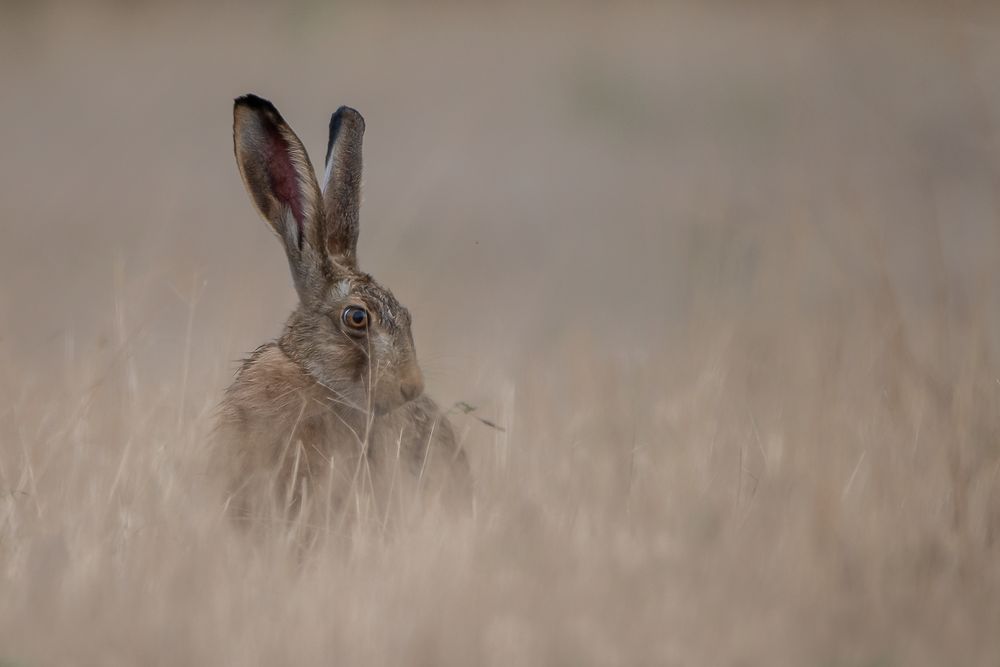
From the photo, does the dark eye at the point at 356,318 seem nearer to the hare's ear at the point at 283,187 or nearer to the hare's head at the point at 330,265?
the hare's head at the point at 330,265

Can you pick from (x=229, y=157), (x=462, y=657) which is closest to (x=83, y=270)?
(x=229, y=157)

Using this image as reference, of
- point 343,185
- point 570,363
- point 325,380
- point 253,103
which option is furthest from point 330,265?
point 570,363

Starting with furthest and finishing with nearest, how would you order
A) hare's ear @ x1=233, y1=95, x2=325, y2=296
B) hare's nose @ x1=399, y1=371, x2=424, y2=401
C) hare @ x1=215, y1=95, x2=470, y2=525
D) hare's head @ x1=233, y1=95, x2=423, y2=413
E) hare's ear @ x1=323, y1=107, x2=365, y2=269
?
hare's ear @ x1=323, y1=107, x2=365, y2=269, hare's ear @ x1=233, y1=95, x2=325, y2=296, hare's head @ x1=233, y1=95, x2=423, y2=413, hare's nose @ x1=399, y1=371, x2=424, y2=401, hare @ x1=215, y1=95, x2=470, y2=525

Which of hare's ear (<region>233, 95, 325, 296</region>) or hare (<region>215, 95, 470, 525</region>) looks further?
hare's ear (<region>233, 95, 325, 296</region>)

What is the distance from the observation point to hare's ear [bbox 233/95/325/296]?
5.16 meters

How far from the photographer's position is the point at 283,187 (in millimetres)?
5266

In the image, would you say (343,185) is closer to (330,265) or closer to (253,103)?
(330,265)

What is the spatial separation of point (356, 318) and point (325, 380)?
252mm

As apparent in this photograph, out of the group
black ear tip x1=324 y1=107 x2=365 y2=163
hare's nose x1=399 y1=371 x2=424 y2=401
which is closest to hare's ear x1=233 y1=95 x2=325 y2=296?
black ear tip x1=324 y1=107 x2=365 y2=163

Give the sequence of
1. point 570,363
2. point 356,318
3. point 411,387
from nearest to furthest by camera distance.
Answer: point 411,387 < point 356,318 < point 570,363

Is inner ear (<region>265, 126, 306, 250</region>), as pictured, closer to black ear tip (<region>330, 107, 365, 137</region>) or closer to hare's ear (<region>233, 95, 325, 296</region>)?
hare's ear (<region>233, 95, 325, 296</region>)

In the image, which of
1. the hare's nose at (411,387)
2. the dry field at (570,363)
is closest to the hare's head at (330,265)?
the hare's nose at (411,387)

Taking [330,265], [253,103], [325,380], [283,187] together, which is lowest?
[325,380]

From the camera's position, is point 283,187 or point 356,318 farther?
point 283,187
